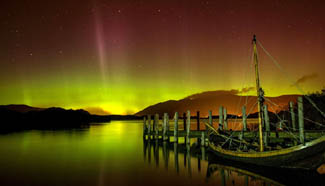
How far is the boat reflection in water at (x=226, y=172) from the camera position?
43.8ft

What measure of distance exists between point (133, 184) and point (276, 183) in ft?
25.3

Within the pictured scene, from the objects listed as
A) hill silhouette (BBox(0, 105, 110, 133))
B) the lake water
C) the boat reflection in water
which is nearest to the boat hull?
the boat reflection in water

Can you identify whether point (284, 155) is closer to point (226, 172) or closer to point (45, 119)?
point (226, 172)

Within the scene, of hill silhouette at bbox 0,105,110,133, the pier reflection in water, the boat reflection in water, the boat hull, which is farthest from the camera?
hill silhouette at bbox 0,105,110,133

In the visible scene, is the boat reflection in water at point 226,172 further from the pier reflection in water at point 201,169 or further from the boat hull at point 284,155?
the boat hull at point 284,155

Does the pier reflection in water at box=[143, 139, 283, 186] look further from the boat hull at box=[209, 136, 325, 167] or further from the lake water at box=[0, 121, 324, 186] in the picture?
the boat hull at box=[209, 136, 325, 167]

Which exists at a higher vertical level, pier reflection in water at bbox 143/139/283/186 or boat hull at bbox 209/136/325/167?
boat hull at bbox 209/136/325/167

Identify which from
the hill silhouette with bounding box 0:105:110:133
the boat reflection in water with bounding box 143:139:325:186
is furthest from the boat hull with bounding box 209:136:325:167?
the hill silhouette with bounding box 0:105:110:133

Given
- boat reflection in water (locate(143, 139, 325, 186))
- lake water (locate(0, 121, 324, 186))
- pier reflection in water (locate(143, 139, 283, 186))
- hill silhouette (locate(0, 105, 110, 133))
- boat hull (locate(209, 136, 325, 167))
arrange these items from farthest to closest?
hill silhouette (locate(0, 105, 110, 133)) → lake water (locate(0, 121, 324, 186)) → pier reflection in water (locate(143, 139, 283, 186)) → boat hull (locate(209, 136, 325, 167)) → boat reflection in water (locate(143, 139, 325, 186))

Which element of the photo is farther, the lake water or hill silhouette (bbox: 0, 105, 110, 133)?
hill silhouette (bbox: 0, 105, 110, 133)

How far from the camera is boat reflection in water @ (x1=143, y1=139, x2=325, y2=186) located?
43.8 ft

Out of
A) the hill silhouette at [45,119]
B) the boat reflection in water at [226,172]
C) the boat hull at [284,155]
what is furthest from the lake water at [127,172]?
the hill silhouette at [45,119]

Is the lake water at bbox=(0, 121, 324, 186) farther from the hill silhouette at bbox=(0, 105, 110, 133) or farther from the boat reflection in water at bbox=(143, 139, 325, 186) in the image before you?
the hill silhouette at bbox=(0, 105, 110, 133)

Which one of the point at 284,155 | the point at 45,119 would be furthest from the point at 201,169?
the point at 45,119
